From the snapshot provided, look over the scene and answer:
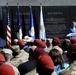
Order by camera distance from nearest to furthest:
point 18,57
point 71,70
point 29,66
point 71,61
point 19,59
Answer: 1. point 71,70
2. point 71,61
3. point 29,66
4. point 19,59
5. point 18,57

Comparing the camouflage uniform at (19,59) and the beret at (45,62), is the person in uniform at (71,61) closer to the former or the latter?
the beret at (45,62)

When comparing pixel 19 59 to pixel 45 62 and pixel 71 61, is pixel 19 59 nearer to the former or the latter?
pixel 71 61

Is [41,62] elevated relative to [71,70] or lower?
elevated

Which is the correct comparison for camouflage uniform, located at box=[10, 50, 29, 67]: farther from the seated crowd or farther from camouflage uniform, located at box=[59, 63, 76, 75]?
camouflage uniform, located at box=[59, 63, 76, 75]

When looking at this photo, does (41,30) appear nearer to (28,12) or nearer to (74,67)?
(28,12)

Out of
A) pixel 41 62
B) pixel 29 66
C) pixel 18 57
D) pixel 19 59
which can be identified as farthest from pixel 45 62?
pixel 18 57

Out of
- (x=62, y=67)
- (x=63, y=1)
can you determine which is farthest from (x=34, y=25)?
(x=62, y=67)

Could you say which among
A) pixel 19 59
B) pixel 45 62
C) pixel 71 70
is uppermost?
pixel 45 62

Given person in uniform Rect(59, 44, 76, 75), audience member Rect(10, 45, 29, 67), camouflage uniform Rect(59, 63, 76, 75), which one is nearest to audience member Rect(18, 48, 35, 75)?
person in uniform Rect(59, 44, 76, 75)

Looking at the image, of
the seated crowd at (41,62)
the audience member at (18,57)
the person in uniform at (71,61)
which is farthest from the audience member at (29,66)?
the audience member at (18,57)

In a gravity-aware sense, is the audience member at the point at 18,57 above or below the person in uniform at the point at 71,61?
below

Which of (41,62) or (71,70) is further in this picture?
(71,70)

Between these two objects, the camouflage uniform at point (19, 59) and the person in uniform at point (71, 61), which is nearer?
the person in uniform at point (71, 61)

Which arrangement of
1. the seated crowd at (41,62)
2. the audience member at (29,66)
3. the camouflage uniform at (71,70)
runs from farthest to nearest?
the audience member at (29,66) → the camouflage uniform at (71,70) → the seated crowd at (41,62)
